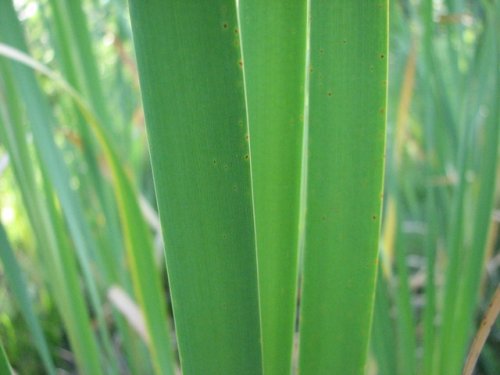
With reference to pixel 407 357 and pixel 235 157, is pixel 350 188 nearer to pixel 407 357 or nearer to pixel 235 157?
pixel 235 157

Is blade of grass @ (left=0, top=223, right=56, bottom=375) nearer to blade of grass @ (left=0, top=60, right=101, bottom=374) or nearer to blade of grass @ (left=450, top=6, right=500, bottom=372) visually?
blade of grass @ (left=0, top=60, right=101, bottom=374)

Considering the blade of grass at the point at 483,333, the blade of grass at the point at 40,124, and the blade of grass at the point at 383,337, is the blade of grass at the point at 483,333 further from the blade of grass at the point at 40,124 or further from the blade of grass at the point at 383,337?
the blade of grass at the point at 40,124

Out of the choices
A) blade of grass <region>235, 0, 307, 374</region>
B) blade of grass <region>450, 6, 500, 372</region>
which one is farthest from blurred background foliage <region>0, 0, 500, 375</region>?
blade of grass <region>235, 0, 307, 374</region>

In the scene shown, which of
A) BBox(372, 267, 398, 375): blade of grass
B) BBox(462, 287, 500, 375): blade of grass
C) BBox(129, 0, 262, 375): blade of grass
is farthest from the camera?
BBox(372, 267, 398, 375): blade of grass

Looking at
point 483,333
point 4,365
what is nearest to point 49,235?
point 4,365

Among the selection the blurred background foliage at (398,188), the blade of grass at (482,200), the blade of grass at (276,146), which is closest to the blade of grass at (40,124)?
the blurred background foliage at (398,188)

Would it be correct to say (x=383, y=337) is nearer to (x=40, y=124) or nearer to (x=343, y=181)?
(x=343, y=181)

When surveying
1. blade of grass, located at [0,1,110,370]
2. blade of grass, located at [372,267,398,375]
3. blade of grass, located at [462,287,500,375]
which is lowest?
blade of grass, located at [372,267,398,375]
